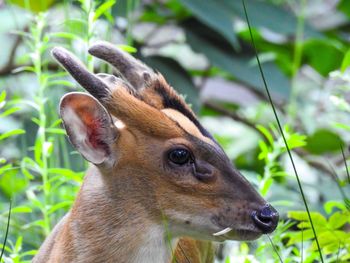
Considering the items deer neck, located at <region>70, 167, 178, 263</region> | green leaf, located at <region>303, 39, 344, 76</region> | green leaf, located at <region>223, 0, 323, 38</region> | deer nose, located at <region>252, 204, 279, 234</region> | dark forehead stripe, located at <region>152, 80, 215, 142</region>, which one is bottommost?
deer neck, located at <region>70, 167, 178, 263</region>

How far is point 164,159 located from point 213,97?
12.0ft

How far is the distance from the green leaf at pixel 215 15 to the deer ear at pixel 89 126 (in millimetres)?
1730

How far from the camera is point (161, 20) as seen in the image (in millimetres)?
5883

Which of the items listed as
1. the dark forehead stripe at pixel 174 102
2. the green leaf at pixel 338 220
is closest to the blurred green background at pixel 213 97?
the green leaf at pixel 338 220

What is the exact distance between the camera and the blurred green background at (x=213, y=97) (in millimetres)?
3902

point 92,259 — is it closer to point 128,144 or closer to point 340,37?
point 128,144

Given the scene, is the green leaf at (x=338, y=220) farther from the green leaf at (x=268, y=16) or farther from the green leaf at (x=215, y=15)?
the green leaf at (x=268, y=16)

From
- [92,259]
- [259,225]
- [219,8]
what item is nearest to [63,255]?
[92,259]

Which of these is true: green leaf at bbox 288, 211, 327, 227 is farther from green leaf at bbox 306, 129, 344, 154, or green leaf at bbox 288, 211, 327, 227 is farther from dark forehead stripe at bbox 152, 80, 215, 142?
green leaf at bbox 306, 129, 344, 154

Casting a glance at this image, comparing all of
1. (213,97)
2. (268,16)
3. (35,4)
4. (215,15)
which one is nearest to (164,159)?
(215,15)

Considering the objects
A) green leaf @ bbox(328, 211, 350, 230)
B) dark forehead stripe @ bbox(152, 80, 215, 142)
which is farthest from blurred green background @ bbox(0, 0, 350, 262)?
dark forehead stripe @ bbox(152, 80, 215, 142)

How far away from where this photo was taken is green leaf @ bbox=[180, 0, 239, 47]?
5059 mm

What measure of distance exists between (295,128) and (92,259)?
335 cm

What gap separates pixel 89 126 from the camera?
3.36 m
